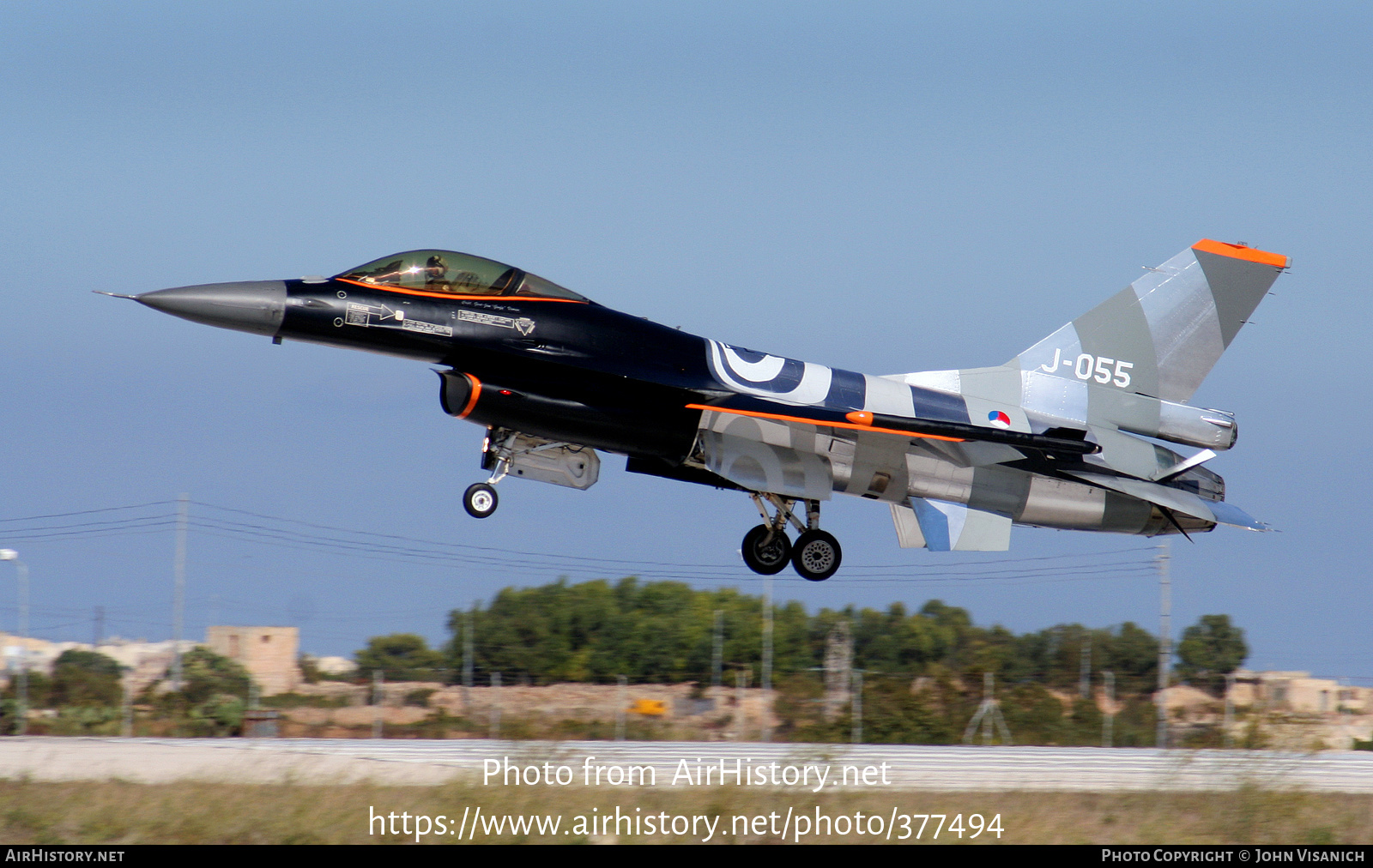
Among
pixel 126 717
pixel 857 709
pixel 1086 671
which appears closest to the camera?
pixel 126 717

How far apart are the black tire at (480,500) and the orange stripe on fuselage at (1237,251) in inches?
456

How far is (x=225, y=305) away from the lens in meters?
16.2

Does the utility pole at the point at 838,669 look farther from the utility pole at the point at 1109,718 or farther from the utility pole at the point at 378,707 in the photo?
the utility pole at the point at 378,707

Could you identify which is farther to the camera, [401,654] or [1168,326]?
[401,654]

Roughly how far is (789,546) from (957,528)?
8.09ft

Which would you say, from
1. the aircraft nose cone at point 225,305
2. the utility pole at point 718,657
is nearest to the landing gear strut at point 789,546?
the aircraft nose cone at point 225,305

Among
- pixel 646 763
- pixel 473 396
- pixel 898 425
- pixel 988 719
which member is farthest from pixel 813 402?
pixel 988 719

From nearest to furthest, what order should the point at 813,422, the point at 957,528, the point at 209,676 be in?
the point at 813,422 → the point at 957,528 → the point at 209,676

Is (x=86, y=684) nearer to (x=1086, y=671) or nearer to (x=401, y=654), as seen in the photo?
(x=401, y=654)

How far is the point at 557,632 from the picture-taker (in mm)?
49844

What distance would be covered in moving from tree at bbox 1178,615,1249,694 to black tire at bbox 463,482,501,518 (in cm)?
3954

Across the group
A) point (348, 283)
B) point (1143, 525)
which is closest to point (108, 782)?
point (348, 283)

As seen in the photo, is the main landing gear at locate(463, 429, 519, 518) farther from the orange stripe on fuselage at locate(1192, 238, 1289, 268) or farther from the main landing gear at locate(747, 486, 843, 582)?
the orange stripe on fuselage at locate(1192, 238, 1289, 268)

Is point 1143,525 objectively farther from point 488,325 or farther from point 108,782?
point 108,782
